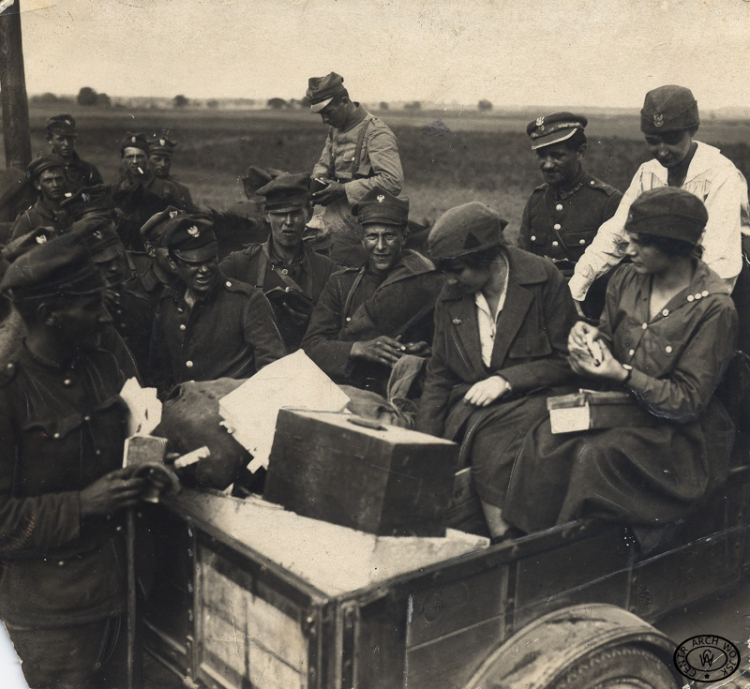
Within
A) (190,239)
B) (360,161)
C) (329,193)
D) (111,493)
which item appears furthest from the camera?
(329,193)

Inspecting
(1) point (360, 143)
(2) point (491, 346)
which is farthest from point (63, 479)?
(1) point (360, 143)

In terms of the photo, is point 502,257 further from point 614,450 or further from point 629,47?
point 629,47

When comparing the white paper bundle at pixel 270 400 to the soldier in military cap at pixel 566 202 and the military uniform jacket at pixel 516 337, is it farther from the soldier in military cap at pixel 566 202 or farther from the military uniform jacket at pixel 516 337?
the soldier in military cap at pixel 566 202

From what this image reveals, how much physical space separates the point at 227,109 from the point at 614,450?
98.0 inches

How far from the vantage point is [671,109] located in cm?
345

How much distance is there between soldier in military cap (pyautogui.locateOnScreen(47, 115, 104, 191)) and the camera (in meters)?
3.65

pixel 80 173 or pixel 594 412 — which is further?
pixel 80 173

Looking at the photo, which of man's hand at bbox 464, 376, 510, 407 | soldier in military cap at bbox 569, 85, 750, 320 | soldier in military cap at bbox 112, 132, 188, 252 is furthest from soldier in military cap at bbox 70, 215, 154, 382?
soldier in military cap at bbox 569, 85, 750, 320

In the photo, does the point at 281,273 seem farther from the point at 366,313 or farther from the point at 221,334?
the point at 221,334

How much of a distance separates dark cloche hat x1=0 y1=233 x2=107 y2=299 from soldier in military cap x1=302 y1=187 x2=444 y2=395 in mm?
1614

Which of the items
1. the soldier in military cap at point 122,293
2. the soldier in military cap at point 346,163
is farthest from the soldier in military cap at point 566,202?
the soldier in military cap at point 122,293

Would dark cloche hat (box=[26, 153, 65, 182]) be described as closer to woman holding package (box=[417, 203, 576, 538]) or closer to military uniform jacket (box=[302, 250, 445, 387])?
military uniform jacket (box=[302, 250, 445, 387])

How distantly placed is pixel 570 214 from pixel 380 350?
4.28 feet

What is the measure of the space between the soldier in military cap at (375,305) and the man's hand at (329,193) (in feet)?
2.27
